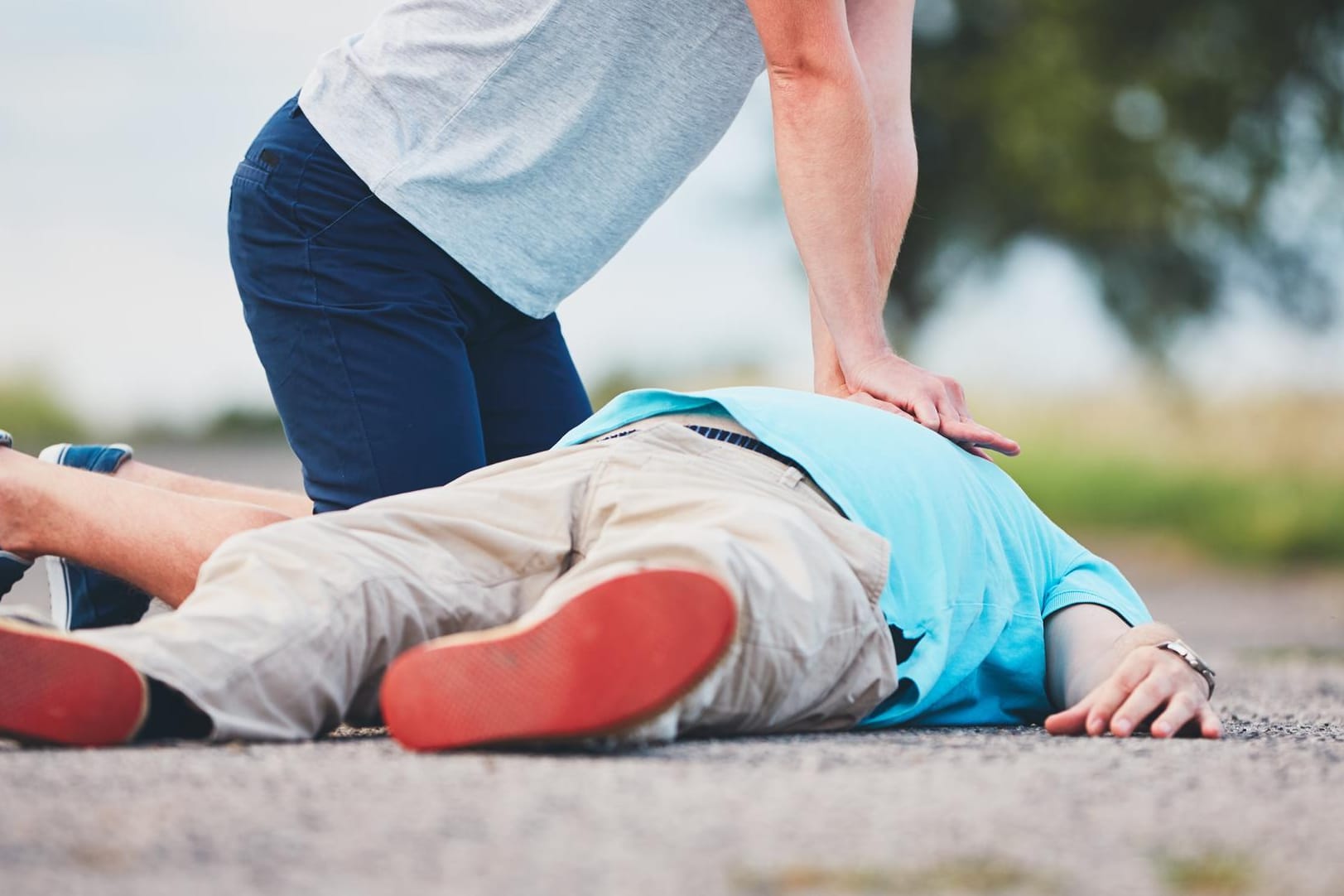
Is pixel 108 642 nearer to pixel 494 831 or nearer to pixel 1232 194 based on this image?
pixel 494 831

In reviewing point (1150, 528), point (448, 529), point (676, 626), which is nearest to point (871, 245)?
point (448, 529)

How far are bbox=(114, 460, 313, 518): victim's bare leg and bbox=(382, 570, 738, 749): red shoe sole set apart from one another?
4.63 ft

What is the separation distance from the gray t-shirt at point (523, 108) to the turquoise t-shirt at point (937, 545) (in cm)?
68

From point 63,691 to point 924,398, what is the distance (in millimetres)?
1472

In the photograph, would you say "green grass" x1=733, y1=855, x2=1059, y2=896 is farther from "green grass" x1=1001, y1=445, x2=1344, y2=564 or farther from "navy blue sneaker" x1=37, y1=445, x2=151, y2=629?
"green grass" x1=1001, y1=445, x2=1344, y2=564

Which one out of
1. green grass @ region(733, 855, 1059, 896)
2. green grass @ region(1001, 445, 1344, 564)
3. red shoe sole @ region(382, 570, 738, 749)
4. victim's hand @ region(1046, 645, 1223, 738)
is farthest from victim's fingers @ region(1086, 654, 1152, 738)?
green grass @ region(1001, 445, 1344, 564)

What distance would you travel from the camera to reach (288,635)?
198 cm

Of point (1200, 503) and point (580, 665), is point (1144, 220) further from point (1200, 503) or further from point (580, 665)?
point (580, 665)

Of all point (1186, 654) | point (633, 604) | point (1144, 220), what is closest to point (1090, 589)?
point (1186, 654)

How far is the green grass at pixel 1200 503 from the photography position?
32.1 feet

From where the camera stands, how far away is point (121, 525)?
2.73 m

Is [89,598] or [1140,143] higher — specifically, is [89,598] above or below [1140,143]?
below

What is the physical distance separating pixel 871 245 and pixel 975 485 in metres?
0.62

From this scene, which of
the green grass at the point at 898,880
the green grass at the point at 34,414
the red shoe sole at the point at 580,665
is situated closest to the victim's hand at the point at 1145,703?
the red shoe sole at the point at 580,665
